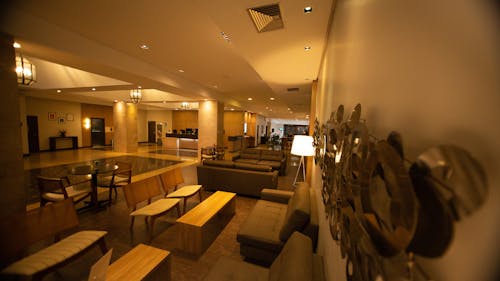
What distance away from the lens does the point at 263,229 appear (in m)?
2.41

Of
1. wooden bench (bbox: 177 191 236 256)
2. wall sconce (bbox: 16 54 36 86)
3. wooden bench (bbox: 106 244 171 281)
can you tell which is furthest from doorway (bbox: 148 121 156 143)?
wooden bench (bbox: 106 244 171 281)

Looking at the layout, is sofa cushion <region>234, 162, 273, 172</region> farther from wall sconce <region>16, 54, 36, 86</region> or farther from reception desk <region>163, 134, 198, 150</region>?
reception desk <region>163, 134, 198, 150</region>

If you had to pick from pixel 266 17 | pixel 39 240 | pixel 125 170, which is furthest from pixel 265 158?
pixel 39 240

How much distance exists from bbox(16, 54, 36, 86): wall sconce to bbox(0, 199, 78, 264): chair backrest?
2.14 meters

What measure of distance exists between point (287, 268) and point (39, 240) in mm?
2481

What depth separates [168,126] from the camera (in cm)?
1503

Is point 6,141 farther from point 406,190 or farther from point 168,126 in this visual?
point 168,126

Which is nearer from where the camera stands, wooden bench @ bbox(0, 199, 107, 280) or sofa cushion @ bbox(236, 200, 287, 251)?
wooden bench @ bbox(0, 199, 107, 280)

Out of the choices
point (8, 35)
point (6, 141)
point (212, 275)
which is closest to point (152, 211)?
point (212, 275)

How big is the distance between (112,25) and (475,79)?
4034 millimetres

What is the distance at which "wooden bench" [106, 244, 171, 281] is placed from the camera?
5.13ft

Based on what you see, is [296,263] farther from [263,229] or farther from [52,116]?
[52,116]

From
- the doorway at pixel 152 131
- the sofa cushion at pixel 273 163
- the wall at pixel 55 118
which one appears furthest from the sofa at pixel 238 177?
the doorway at pixel 152 131

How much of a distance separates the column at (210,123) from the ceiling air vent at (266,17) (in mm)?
6308
